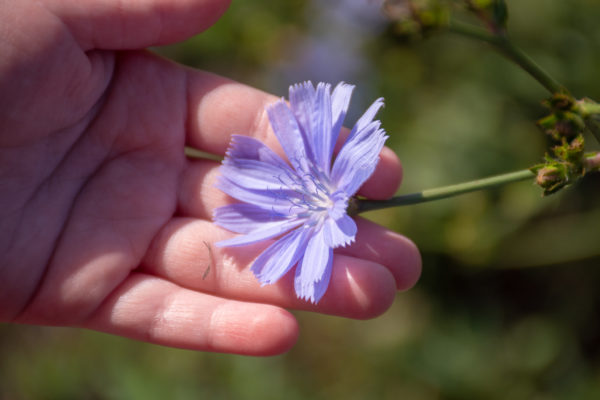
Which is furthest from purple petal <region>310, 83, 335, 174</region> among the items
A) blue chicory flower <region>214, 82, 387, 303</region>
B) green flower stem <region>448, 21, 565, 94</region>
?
green flower stem <region>448, 21, 565, 94</region>

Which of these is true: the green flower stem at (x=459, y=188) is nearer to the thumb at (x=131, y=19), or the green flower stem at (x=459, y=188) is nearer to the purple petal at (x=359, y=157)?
the purple petal at (x=359, y=157)

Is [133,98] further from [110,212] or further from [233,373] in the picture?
[233,373]

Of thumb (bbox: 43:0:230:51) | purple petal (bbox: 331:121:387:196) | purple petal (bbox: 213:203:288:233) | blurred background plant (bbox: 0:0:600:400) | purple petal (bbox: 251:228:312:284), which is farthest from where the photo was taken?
blurred background plant (bbox: 0:0:600:400)

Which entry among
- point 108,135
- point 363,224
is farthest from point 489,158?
point 108,135

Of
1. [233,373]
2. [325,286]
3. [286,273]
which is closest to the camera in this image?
[325,286]

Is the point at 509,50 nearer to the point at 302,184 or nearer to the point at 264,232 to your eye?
the point at 302,184

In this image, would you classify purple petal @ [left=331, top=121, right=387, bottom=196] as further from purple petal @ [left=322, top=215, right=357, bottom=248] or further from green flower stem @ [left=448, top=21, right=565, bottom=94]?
green flower stem @ [left=448, top=21, right=565, bottom=94]

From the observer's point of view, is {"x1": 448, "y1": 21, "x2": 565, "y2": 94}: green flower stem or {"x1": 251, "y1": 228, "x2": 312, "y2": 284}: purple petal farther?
{"x1": 251, "y1": 228, "x2": 312, "y2": 284}: purple petal
